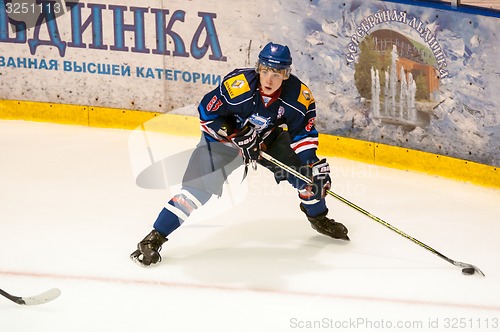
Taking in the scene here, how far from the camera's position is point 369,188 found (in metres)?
6.17

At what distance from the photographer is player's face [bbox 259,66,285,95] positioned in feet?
15.1

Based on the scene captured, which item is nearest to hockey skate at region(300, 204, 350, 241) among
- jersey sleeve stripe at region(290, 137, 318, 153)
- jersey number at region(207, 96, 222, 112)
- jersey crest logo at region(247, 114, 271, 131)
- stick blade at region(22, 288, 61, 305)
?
jersey sleeve stripe at region(290, 137, 318, 153)

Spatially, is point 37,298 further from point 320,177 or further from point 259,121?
point 320,177

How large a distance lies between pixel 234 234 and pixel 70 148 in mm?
1886

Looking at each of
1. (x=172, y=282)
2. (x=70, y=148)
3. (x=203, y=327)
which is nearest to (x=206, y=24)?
(x=70, y=148)

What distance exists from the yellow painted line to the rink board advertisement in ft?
0.18

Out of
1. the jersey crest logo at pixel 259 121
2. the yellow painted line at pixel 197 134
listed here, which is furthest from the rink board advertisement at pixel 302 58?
the jersey crest logo at pixel 259 121

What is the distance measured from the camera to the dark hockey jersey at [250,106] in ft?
→ 15.5

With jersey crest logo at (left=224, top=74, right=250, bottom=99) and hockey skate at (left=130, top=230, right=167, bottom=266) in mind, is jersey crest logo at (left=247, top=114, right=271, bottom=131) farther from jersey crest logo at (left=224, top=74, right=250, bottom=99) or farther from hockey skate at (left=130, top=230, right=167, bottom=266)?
hockey skate at (left=130, top=230, right=167, bottom=266)

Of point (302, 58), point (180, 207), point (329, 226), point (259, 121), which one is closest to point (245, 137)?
point (259, 121)

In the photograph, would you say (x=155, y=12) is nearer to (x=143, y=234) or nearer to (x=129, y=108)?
(x=129, y=108)

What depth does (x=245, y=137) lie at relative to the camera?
4715 mm

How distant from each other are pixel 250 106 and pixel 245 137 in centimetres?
16

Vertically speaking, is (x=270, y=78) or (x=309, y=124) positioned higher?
(x=270, y=78)
